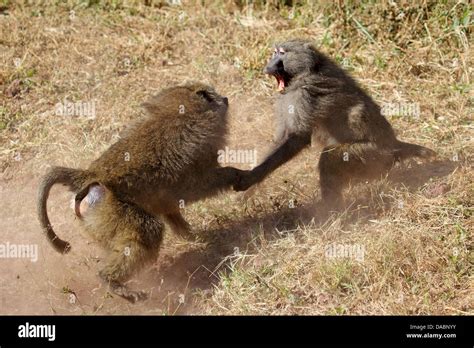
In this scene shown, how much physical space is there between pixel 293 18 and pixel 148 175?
13.3ft

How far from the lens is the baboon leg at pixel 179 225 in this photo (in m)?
6.20

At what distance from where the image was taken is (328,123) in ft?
21.4

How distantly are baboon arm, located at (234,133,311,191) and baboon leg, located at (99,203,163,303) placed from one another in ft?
3.45

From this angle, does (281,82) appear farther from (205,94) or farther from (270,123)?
(270,123)

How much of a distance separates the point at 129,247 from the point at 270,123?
2.85 metres

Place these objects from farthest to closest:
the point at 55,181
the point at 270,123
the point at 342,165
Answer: the point at 270,123 < the point at 342,165 < the point at 55,181

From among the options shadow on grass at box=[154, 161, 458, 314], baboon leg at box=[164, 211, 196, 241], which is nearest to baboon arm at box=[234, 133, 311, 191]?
shadow on grass at box=[154, 161, 458, 314]

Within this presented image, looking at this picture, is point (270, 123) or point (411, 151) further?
→ point (270, 123)

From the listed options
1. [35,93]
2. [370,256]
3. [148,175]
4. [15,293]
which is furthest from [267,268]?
[35,93]

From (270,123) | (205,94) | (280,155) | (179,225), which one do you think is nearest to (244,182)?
(280,155)

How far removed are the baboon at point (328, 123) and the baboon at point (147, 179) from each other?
54 cm

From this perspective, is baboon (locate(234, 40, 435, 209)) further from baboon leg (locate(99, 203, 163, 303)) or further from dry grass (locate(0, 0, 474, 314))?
baboon leg (locate(99, 203, 163, 303))

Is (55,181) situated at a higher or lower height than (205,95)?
lower

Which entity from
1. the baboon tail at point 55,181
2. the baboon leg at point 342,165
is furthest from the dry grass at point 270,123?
the baboon tail at point 55,181
